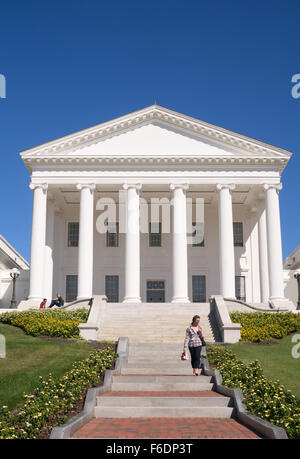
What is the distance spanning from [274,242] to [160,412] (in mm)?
25713

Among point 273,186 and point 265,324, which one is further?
point 273,186

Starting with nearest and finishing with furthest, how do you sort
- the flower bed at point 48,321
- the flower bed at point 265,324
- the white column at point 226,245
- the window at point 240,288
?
the flower bed at point 48,321 → the flower bed at point 265,324 → the white column at point 226,245 → the window at point 240,288

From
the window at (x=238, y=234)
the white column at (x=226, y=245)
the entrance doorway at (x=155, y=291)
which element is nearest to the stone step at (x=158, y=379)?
the white column at (x=226, y=245)

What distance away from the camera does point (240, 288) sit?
43938 millimetres

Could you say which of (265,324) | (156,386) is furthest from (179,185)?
(156,386)

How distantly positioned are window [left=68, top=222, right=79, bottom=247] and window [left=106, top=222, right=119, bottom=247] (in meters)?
2.69

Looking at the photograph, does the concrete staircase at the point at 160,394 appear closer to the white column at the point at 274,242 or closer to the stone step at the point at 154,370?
the stone step at the point at 154,370

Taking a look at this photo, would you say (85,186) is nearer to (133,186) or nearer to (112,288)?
(133,186)

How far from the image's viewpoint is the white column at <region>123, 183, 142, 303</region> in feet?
119

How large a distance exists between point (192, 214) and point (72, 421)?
111 ft

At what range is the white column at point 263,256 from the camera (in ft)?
131

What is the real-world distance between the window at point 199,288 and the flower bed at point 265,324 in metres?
13.0

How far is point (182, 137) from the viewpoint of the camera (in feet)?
127
